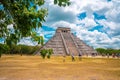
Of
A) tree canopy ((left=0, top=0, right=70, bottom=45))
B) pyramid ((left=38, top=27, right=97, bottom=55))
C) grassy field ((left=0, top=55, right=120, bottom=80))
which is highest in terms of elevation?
pyramid ((left=38, top=27, right=97, bottom=55))

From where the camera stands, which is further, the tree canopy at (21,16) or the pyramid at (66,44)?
the pyramid at (66,44)

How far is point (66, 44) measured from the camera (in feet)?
436

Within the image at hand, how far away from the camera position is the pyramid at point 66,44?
404 ft

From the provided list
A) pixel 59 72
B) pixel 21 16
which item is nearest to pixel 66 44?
pixel 59 72

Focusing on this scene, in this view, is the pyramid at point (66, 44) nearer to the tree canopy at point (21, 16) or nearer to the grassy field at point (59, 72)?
the grassy field at point (59, 72)

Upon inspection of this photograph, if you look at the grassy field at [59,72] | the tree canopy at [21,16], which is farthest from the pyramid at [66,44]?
the tree canopy at [21,16]

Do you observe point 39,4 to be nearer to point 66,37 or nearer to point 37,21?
point 37,21

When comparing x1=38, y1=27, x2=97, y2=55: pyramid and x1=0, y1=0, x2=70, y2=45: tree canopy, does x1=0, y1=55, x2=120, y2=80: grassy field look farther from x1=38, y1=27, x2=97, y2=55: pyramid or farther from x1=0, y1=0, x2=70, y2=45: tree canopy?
x1=38, y1=27, x2=97, y2=55: pyramid

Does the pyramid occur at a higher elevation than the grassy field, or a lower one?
higher

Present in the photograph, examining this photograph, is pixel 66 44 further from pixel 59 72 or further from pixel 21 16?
pixel 21 16

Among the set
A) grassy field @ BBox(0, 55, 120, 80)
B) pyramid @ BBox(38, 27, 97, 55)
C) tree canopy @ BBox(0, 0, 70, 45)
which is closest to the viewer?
tree canopy @ BBox(0, 0, 70, 45)

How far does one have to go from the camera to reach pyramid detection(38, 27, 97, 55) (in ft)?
404

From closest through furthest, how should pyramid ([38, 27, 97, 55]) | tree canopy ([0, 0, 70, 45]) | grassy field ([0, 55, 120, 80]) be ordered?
tree canopy ([0, 0, 70, 45]), grassy field ([0, 55, 120, 80]), pyramid ([38, 27, 97, 55])

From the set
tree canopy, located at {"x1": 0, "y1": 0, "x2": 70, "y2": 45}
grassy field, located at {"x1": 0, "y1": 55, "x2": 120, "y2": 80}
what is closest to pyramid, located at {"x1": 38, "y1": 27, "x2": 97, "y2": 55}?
grassy field, located at {"x1": 0, "y1": 55, "x2": 120, "y2": 80}
